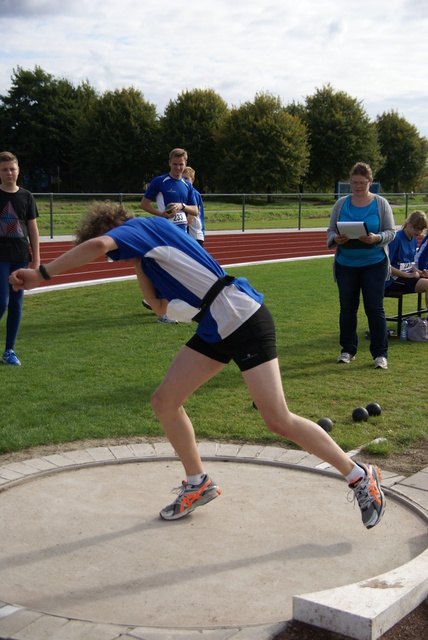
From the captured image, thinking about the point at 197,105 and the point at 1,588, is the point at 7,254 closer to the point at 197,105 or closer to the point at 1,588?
the point at 1,588

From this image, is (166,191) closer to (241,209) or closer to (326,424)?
(326,424)

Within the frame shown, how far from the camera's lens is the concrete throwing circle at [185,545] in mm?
3096

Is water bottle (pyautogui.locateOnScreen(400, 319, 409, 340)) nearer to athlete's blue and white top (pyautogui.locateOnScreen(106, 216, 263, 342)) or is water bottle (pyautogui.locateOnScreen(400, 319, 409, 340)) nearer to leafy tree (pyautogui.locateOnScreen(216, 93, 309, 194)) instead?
athlete's blue and white top (pyautogui.locateOnScreen(106, 216, 263, 342))

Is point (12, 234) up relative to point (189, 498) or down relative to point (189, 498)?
up

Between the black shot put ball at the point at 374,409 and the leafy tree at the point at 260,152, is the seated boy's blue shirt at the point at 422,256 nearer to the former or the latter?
the black shot put ball at the point at 374,409

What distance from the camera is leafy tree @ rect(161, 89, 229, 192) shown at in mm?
62375

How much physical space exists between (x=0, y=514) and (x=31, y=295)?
353 inches

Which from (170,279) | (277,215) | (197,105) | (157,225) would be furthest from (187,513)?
(197,105)

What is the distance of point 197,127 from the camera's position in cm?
6334

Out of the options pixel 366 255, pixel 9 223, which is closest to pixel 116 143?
pixel 9 223

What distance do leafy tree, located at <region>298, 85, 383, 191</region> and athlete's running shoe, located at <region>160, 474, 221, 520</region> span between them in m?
64.1

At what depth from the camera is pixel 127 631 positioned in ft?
9.12

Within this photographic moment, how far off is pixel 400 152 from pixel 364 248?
235 feet

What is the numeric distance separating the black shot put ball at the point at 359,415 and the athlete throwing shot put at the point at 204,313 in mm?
1922
